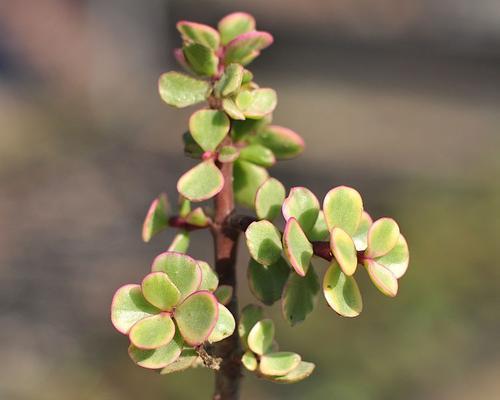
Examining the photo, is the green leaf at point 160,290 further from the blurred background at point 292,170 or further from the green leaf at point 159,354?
the blurred background at point 292,170

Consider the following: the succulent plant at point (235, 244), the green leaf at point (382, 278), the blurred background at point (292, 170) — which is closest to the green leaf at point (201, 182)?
the succulent plant at point (235, 244)

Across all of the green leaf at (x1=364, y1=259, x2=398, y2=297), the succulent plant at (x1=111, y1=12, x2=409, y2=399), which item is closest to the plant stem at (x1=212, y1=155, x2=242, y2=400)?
the succulent plant at (x1=111, y1=12, x2=409, y2=399)

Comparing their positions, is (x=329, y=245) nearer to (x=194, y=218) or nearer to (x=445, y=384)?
(x=194, y=218)

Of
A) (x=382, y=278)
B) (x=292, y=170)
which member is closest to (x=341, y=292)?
(x=382, y=278)

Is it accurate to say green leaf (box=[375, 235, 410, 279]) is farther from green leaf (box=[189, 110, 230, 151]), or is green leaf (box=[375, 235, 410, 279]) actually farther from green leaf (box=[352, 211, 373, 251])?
green leaf (box=[189, 110, 230, 151])

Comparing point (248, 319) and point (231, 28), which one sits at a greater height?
point (231, 28)

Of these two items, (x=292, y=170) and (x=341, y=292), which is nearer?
(x=341, y=292)

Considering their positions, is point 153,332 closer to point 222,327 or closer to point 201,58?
point 222,327

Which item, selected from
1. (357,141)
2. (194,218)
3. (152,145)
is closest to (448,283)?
(357,141)
